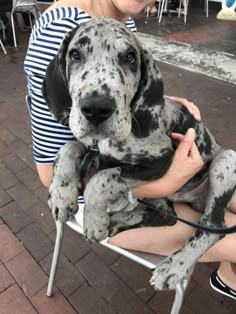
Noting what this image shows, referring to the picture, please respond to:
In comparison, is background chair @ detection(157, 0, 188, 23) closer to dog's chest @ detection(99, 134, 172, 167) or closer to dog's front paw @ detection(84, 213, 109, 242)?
dog's chest @ detection(99, 134, 172, 167)

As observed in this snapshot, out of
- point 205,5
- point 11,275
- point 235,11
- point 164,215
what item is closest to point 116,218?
point 164,215

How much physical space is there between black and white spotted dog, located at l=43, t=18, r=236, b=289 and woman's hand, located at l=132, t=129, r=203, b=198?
5 centimetres

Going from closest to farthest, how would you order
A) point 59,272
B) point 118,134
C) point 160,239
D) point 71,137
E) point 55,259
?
point 118,134, point 160,239, point 71,137, point 55,259, point 59,272

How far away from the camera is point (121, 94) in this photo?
1.64 meters

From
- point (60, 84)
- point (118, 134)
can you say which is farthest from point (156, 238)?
point (60, 84)

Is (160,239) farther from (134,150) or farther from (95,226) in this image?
(134,150)

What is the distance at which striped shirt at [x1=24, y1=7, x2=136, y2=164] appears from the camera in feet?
6.57

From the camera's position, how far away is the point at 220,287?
2877 millimetres

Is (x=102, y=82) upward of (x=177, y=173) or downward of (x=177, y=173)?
upward

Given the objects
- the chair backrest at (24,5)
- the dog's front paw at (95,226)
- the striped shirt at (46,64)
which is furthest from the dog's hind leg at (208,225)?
the chair backrest at (24,5)

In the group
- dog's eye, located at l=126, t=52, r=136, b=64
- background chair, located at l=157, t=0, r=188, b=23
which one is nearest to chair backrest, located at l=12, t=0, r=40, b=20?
background chair, located at l=157, t=0, r=188, b=23

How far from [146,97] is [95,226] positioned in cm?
81

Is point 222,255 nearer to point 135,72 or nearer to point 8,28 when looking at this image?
point 135,72

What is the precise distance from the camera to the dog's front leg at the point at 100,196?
1.92 meters
